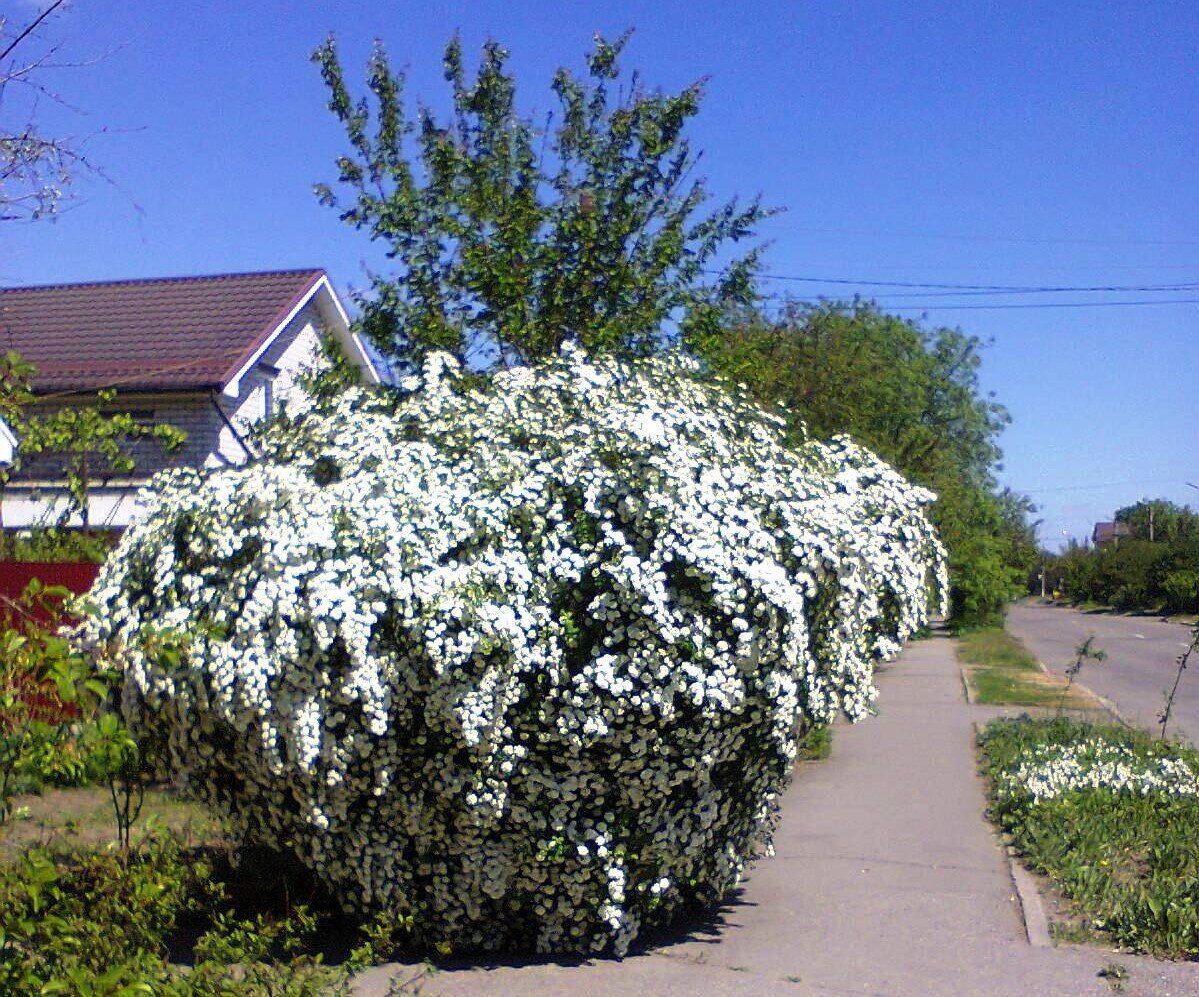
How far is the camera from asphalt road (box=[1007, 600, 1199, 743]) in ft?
53.8

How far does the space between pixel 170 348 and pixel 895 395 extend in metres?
12.8

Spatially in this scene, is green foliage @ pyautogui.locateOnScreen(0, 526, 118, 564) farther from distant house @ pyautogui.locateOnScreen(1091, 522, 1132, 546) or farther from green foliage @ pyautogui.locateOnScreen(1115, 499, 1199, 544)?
distant house @ pyautogui.locateOnScreen(1091, 522, 1132, 546)

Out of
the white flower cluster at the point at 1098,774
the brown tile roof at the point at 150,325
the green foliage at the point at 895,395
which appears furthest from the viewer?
the brown tile roof at the point at 150,325

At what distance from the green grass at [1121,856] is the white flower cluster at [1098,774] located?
92mm

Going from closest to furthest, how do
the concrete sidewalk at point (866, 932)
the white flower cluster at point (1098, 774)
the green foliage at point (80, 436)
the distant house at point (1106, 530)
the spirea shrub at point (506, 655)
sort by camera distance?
the spirea shrub at point (506, 655), the concrete sidewalk at point (866, 932), the white flower cluster at point (1098, 774), the green foliage at point (80, 436), the distant house at point (1106, 530)

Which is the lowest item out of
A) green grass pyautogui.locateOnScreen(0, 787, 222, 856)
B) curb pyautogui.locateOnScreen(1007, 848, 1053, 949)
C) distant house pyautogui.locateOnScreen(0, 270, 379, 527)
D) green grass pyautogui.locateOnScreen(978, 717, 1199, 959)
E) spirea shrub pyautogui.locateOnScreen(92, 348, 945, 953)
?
curb pyautogui.locateOnScreen(1007, 848, 1053, 949)

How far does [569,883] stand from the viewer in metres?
5.76

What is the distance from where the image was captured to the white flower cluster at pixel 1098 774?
9219 mm

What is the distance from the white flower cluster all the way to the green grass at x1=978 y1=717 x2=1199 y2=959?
92 millimetres

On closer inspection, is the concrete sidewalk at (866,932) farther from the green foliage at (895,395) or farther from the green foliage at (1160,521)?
the green foliage at (1160,521)

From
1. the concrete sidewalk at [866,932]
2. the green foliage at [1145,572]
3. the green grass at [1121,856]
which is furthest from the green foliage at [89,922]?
the green foliage at [1145,572]

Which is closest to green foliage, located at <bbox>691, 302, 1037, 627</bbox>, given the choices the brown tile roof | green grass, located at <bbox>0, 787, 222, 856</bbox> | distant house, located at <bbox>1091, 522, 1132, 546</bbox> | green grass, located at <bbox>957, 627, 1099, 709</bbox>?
green grass, located at <bbox>957, 627, 1099, 709</bbox>

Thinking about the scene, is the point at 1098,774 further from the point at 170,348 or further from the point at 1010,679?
the point at 170,348

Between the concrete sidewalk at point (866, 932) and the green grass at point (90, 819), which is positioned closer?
the concrete sidewalk at point (866, 932)
